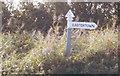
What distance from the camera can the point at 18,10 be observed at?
655 cm

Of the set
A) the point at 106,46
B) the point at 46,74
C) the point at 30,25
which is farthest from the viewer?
the point at 30,25

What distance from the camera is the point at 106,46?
4574mm

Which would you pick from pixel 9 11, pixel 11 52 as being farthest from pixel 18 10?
pixel 11 52

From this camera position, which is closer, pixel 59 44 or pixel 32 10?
pixel 59 44

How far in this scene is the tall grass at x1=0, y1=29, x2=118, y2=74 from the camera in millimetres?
4262

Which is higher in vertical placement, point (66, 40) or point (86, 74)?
point (66, 40)

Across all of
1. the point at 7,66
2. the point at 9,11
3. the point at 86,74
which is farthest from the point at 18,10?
the point at 86,74

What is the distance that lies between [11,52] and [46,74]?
35.3 inches

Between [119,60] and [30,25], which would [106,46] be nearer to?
[119,60]

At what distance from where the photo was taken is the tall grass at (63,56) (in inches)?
168

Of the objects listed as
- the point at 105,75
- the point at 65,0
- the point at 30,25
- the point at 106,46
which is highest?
the point at 65,0

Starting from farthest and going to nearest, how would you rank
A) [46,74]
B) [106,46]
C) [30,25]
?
1. [30,25]
2. [106,46]
3. [46,74]

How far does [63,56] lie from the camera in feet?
14.4

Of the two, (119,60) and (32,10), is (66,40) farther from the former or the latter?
(32,10)
